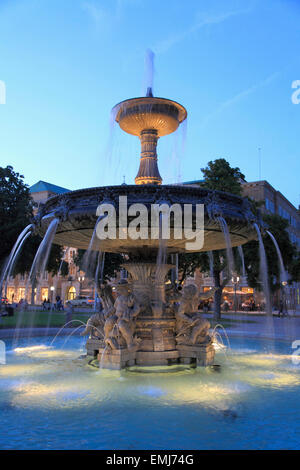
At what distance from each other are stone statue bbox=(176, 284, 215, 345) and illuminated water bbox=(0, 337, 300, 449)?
2.62 ft

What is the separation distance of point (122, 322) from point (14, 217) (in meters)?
16.4

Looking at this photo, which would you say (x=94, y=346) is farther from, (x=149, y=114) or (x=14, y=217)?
(x=14, y=217)

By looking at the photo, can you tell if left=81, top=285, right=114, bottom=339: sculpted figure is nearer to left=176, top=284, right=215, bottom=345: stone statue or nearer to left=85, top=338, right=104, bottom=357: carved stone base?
left=85, top=338, right=104, bottom=357: carved stone base

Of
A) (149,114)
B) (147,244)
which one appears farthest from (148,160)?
(147,244)

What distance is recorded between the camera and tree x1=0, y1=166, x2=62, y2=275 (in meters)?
20.8

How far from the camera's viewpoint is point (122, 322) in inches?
307

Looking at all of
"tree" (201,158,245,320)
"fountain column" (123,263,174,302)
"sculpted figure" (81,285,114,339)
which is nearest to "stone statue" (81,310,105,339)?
"sculpted figure" (81,285,114,339)

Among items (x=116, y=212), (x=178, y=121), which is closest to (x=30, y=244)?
(x=178, y=121)

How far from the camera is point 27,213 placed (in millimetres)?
22984

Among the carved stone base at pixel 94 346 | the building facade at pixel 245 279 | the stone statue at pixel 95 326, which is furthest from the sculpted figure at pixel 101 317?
the building facade at pixel 245 279

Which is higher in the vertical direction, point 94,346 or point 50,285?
point 50,285

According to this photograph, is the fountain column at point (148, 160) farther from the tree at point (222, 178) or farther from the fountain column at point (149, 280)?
the tree at point (222, 178)

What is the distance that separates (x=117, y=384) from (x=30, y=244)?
1756 centimetres
